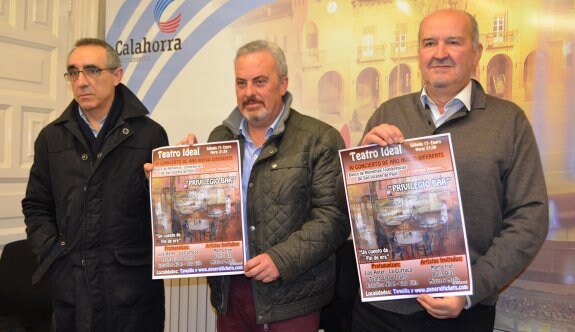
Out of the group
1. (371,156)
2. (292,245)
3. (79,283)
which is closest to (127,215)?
(79,283)

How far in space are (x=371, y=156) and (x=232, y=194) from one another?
0.58 meters

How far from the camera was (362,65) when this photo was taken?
2.95 metres

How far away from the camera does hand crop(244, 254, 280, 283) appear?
1978 millimetres

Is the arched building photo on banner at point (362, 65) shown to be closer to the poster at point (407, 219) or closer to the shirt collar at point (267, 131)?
the shirt collar at point (267, 131)

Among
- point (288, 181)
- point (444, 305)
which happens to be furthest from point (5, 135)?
point (444, 305)

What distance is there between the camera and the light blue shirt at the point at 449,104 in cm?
186

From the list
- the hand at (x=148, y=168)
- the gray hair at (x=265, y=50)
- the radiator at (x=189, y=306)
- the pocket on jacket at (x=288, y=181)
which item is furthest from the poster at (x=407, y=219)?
the radiator at (x=189, y=306)

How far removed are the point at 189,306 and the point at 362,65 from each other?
1.85m

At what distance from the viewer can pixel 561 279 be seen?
2.37 meters

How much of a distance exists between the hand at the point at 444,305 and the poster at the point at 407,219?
19 mm

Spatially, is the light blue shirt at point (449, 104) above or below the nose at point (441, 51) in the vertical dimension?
below

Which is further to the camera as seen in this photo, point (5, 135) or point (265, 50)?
point (5, 135)

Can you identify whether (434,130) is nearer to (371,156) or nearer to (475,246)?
(371,156)

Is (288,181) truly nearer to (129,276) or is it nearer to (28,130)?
(129,276)
